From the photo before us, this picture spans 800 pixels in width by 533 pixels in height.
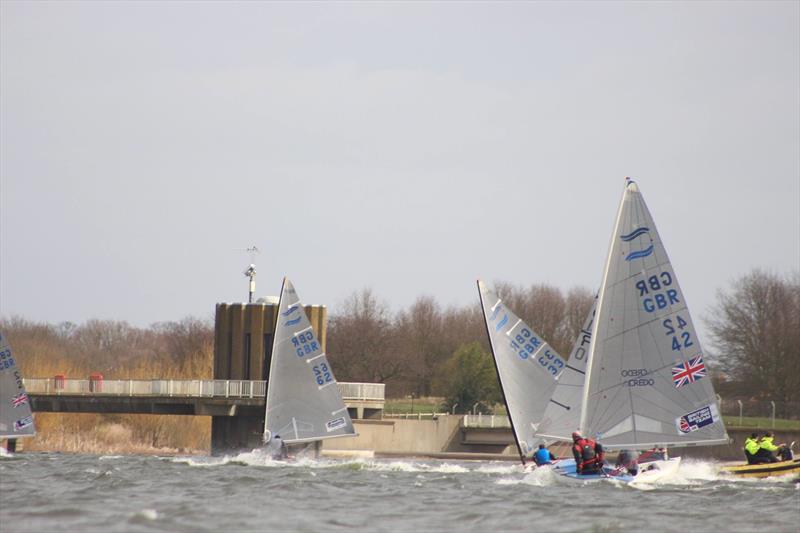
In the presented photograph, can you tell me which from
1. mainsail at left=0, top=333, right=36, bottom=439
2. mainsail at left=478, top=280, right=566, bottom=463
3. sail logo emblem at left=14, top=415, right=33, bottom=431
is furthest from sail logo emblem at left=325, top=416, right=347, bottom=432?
sail logo emblem at left=14, top=415, right=33, bottom=431

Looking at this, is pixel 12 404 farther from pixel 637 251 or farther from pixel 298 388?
pixel 637 251

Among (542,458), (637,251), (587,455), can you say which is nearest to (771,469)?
(542,458)

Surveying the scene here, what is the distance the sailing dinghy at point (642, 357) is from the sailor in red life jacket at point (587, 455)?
33 cm

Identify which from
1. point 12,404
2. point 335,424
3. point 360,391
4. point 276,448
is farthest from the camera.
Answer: point 360,391

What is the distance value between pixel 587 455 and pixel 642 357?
280cm

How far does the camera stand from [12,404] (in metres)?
49.4

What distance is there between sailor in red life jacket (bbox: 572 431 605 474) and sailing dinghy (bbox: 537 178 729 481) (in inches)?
13.0

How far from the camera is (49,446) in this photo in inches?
2360

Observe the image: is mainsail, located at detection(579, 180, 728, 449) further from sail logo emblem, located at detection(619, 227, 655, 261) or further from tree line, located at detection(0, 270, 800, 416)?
tree line, located at detection(0, 270, 800, 416)

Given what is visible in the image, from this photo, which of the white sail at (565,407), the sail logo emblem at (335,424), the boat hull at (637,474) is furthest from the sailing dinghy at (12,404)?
the boat hull at (637,474)

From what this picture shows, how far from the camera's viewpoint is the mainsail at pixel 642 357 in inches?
1336

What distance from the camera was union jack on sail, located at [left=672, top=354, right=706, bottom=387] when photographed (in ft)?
112

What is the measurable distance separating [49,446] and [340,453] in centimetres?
1270

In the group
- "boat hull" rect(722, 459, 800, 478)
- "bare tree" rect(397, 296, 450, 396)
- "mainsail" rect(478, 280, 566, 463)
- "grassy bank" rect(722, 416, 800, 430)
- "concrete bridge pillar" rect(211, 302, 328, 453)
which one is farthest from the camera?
"bare tree" rect(397, 296, 450, 396)
